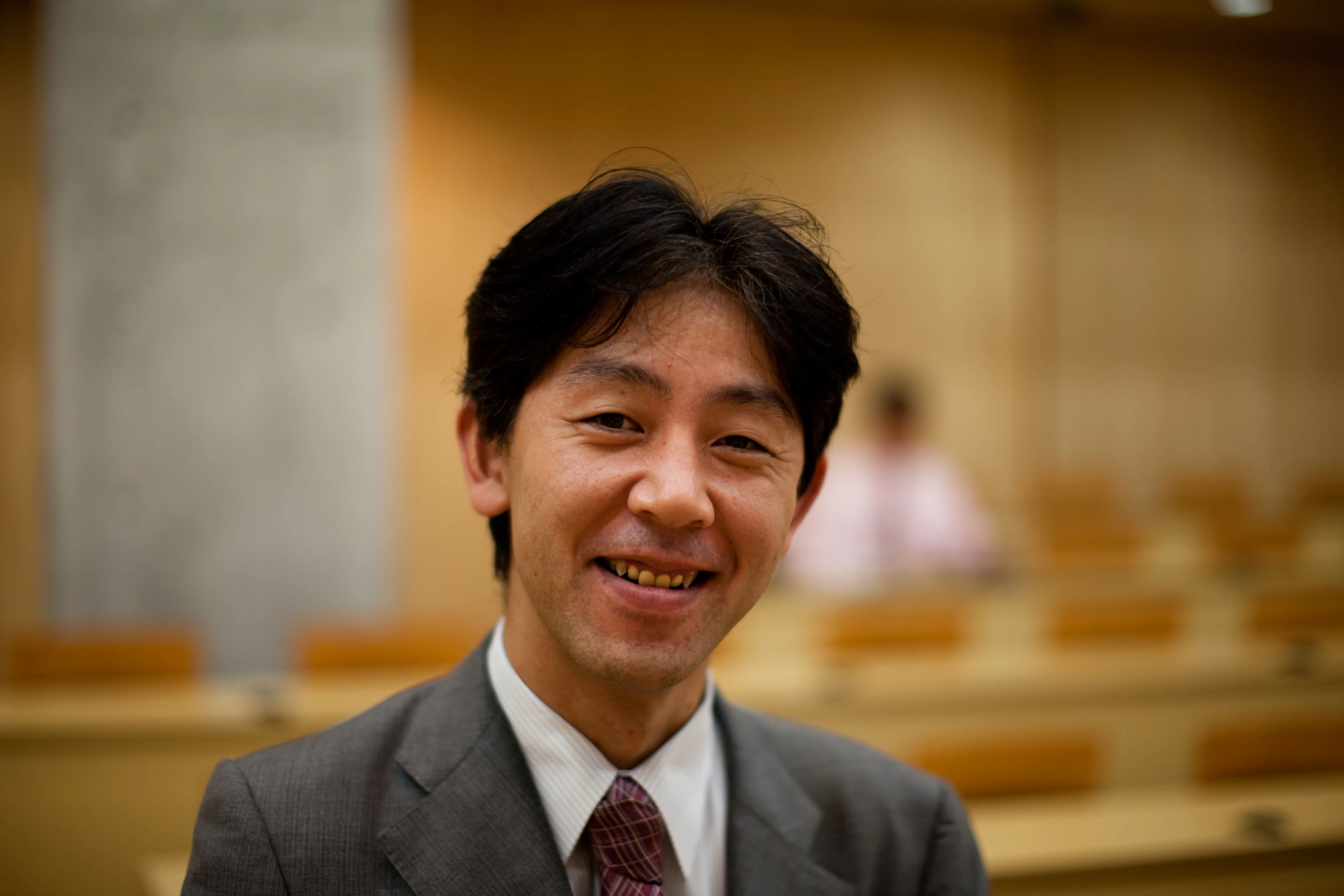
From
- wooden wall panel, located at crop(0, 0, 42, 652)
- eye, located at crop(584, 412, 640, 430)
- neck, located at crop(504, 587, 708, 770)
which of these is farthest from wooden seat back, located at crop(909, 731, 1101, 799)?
wooden wall panel, located at crop(0, 0, 42, 652)

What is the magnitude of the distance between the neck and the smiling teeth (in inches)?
4.7

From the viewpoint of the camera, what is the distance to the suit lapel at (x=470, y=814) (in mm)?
1067

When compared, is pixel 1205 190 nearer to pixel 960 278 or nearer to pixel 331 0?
pixel 960 278

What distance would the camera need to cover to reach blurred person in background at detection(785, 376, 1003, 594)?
5.96 m

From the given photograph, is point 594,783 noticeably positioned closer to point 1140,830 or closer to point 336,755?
point 336,755

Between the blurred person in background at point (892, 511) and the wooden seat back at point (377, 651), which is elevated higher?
the blurred person in background at point (892, 511)

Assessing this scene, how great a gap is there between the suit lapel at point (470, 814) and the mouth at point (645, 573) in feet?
0.81

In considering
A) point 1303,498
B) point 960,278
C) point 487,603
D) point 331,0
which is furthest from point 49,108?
point 1303,498

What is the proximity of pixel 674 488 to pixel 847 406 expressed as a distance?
727 centimetres

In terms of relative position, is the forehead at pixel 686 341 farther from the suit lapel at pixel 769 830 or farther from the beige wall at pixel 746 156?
the beige wall at pixel 746 156

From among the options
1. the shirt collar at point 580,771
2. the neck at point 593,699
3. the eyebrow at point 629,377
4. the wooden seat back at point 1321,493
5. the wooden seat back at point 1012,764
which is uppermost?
the eyebrow at point 629,377

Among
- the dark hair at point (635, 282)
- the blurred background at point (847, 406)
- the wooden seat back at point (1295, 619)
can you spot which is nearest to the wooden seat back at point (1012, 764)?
the blurred background at point (847, 406)

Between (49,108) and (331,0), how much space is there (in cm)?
144

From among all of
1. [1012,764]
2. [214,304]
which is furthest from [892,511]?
[214,304]
